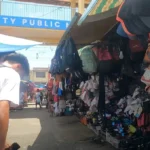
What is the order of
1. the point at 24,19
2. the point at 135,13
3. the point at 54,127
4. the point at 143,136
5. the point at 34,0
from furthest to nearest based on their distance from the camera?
the point at 34,0, the point at 24,19, the point at 54,127, the point at 143,136, the point at 135,13

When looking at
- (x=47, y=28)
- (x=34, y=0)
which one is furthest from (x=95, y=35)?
(x=34, y=0)

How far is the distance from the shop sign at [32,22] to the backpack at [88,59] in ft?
20.5

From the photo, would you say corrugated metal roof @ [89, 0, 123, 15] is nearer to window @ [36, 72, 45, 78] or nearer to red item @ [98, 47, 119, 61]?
red item @ [98, 47, 119, 61]

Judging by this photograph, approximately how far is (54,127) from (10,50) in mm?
6969

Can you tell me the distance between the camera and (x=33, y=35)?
11758 mm

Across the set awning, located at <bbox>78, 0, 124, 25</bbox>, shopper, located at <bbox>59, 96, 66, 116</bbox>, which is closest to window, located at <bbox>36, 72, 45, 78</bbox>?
shopper, located at <bbox>59, 96, 66, 116</bbox>

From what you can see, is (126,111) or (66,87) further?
(66,87)

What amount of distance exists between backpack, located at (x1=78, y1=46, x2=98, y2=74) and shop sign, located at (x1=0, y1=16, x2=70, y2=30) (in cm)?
624

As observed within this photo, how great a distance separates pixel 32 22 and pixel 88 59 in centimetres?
652

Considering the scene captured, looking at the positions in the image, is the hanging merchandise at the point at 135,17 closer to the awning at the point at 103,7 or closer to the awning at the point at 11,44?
the awning at the point at 103,7

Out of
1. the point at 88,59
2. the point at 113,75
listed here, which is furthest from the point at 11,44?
the point at 113,75

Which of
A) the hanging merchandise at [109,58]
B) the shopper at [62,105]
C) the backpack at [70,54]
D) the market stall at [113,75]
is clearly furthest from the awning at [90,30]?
the shopper at [62,105]

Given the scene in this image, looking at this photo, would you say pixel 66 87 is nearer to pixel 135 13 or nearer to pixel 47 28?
pixel 47 28

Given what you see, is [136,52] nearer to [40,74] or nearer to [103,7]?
[103,7]
